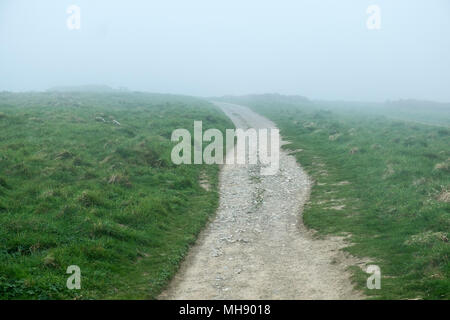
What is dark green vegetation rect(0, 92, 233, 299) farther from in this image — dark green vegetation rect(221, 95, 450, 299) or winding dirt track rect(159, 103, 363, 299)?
dark green vegetation rect(221, 95, 450, 299)

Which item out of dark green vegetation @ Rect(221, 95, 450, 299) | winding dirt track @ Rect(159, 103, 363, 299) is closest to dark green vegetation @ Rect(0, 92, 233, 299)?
winding dirt track @ Rect(159, 103, 363, 299)

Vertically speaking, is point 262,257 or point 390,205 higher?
point 390,205

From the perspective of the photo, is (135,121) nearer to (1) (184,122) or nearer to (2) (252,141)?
(1) (184,122)

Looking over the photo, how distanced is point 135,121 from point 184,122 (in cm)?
608

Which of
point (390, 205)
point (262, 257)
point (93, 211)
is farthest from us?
point (390, 205)

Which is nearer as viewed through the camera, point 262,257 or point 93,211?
point 262,257

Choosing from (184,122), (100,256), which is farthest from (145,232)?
(184,122)

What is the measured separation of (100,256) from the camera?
13.4 metres

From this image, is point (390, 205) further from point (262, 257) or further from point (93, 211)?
point (93, 211)

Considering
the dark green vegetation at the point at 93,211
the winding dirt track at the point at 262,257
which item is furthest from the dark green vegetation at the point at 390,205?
the dark green vegetation at the point at 93,211

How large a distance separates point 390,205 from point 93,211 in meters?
15.0

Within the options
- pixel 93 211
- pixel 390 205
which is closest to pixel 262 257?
pixel 93 211

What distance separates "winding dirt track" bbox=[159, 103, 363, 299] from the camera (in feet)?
39.6

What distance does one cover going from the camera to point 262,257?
48.8ft
